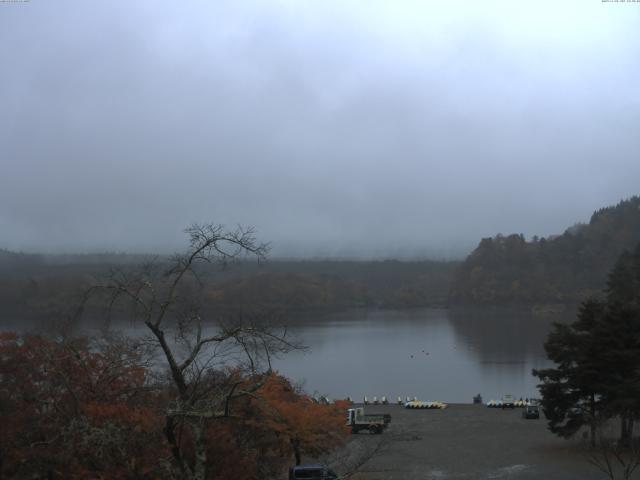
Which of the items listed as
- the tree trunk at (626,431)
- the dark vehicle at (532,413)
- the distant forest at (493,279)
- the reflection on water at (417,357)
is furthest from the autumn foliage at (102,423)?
the distant forest at (493,279)

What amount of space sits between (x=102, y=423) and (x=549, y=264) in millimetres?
86819

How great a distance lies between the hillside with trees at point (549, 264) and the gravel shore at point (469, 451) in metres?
65.4

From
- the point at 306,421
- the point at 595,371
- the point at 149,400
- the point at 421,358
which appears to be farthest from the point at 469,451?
the point at 421,358

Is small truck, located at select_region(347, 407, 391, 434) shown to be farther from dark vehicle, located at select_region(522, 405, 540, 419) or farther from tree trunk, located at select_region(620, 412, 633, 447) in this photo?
tree trunk, located at select_region(620, 412, 633, 447)

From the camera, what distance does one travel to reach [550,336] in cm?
1263

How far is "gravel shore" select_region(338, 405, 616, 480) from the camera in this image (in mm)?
10414

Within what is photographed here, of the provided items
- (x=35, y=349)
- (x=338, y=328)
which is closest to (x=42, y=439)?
(x=35, y=349)

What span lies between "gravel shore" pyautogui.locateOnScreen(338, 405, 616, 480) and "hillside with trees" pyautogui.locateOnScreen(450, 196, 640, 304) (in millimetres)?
65408

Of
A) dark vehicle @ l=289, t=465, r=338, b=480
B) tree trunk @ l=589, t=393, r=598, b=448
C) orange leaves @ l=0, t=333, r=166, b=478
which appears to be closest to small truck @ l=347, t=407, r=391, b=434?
tree trunk @ l=589, t=393, r=598, b=448

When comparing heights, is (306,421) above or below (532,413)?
above

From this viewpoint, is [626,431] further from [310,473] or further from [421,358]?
[421,358]

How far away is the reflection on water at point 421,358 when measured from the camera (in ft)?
84.7

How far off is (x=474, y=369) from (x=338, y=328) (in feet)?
84.3

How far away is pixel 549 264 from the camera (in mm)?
86875
